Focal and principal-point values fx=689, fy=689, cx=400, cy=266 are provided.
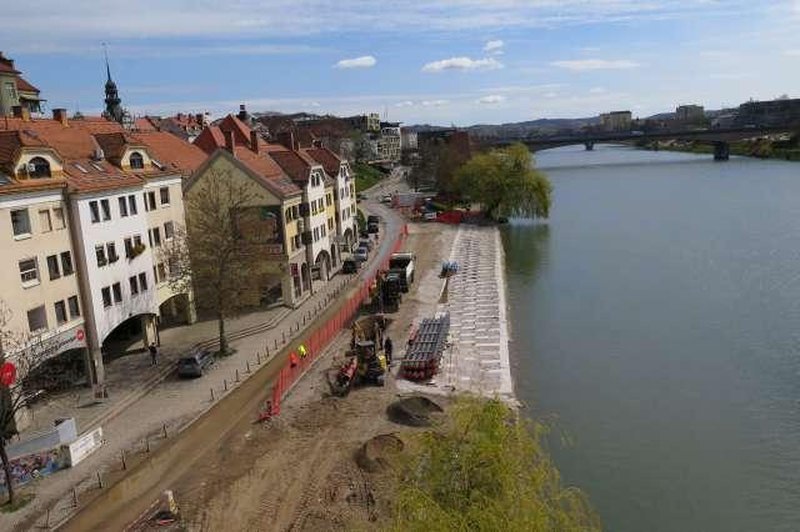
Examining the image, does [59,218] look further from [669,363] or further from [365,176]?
[365,176]

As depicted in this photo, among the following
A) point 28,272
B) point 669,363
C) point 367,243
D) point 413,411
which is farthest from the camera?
point 367,243

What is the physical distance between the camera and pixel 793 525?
22.0 meters

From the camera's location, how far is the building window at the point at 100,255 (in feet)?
109

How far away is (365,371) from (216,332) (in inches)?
504

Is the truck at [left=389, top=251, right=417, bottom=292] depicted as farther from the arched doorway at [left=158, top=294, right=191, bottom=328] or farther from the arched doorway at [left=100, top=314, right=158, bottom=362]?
the arched doorway at [left=100, top=314, right=158, bottom=362]

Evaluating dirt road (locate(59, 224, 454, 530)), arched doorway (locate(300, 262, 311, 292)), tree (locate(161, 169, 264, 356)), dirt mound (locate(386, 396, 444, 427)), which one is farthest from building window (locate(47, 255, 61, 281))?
arched doorway (locate(300, 262, 311, 292))

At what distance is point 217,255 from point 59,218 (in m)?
8.63

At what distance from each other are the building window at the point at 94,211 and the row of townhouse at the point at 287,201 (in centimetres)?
934

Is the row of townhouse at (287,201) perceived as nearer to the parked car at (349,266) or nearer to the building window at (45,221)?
the parked car at (349,266)

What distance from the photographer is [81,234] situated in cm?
3222

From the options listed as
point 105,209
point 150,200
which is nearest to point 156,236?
point 150,200

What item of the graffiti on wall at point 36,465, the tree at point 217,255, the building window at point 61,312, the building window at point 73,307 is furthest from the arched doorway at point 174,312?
the graffiti on wall at point 36,465

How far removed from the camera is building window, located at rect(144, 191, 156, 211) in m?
39.8

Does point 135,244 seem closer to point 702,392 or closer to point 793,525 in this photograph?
point 702,392
